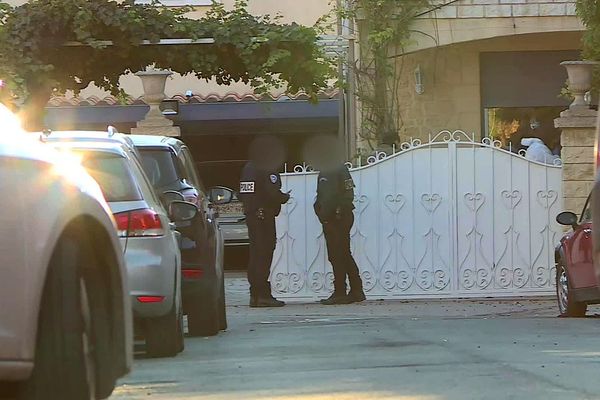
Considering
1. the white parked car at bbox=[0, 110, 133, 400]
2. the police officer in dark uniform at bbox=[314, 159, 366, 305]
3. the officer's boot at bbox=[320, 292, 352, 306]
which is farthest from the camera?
the officer's boot at bbox=[320, 292, 352, 306]

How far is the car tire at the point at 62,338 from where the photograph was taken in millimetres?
4641

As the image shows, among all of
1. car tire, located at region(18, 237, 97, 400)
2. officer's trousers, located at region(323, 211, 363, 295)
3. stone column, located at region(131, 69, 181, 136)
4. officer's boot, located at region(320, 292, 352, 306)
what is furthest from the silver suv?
Answer: stone column, located at region(131, 69, 181, 136)

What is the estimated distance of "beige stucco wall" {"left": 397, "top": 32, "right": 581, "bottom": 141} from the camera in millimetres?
20875

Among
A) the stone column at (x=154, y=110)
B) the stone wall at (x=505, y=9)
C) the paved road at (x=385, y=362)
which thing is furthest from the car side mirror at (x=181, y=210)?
the stone wall at (x=505, y=9)

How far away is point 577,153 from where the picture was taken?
16.6 metres

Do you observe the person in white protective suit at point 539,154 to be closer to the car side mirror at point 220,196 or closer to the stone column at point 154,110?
the stone column at point 154,110

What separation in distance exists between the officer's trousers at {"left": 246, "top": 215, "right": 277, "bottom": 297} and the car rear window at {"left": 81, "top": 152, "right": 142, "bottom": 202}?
6715 mm

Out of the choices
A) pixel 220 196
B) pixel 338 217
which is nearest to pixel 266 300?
pixel 338 217

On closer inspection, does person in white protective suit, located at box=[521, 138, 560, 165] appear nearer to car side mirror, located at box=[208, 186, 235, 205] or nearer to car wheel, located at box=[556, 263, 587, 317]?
car wheel, located at box=[556, 263, 587, 317]

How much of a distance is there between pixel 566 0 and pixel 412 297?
206 inches

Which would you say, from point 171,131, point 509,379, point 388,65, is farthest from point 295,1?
point 509,379

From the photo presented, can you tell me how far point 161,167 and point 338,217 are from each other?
4694 mm

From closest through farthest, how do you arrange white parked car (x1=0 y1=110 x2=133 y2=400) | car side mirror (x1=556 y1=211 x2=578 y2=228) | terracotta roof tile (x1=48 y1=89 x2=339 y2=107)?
white parked car (x1=0 y1=110 x2=133 y2=400)
car side mirror (x1=556 y1=211 x2=578 y2=228)
terracotta roof tile (x1=48 y1=89 x2=339 y2=107)

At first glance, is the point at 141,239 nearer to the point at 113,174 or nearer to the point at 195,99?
the point at 113,174
